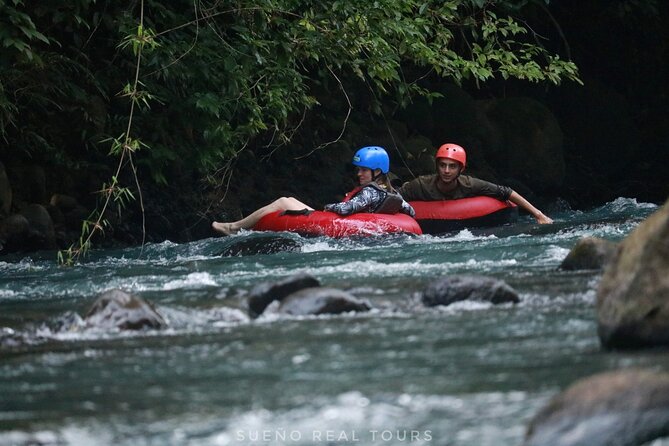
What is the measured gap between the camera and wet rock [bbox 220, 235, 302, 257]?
32.2ft

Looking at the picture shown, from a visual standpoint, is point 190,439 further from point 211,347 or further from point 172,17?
point 172,17

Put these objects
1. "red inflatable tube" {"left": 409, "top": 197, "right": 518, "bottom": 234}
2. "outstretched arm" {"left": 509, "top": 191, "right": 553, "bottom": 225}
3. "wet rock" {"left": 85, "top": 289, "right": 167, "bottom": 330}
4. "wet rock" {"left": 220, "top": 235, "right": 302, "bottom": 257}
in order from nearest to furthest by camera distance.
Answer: "wet rock" {"left": 85, "top": 289, "right": 167, "bottom": 330}, "wet rock" {"left": 220, "top": 235, "right": 302, "bottom": 257}, "outstretched arm" {"left": 509, "top": 191, "right": 553, "bottom": 225}, "red inflatable tube" {"left": 409, "top": 197, "right": 518, "bottom": 234}

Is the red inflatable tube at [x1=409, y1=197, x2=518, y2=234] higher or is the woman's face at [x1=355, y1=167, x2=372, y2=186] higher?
the woman's face at [x1=355, y1=167, x2=372, y2=186]

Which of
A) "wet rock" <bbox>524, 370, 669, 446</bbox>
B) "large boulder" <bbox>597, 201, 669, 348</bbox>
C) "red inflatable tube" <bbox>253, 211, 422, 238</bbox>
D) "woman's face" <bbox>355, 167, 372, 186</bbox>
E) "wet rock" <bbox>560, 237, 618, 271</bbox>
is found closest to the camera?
"wet rock" <bbox>524, 370, 669, 446</bbox>

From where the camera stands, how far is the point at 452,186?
1205cm

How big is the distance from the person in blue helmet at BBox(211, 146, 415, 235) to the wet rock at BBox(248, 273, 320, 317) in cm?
481

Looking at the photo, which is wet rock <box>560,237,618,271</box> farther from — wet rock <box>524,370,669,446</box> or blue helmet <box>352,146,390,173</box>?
blue helmet <box>352,146,390,173</box>

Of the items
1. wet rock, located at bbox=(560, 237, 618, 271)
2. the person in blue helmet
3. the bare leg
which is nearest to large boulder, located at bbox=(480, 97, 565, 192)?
the person in blue helmet

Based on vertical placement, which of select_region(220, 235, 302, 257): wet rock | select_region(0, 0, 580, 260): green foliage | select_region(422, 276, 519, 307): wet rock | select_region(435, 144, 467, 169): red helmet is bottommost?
select_region(220, 235, 302, 257): wet rock

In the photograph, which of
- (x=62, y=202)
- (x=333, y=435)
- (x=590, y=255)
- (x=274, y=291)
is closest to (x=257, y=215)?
(x=62, y=202)

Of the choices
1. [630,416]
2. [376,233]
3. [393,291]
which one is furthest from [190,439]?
[376,233]

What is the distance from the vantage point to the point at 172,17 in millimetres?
9367

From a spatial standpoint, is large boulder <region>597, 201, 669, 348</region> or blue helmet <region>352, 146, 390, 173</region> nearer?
large boulder <region>597, 201, 669, 348</region>

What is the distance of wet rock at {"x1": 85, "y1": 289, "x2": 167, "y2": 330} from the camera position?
5465 mm
